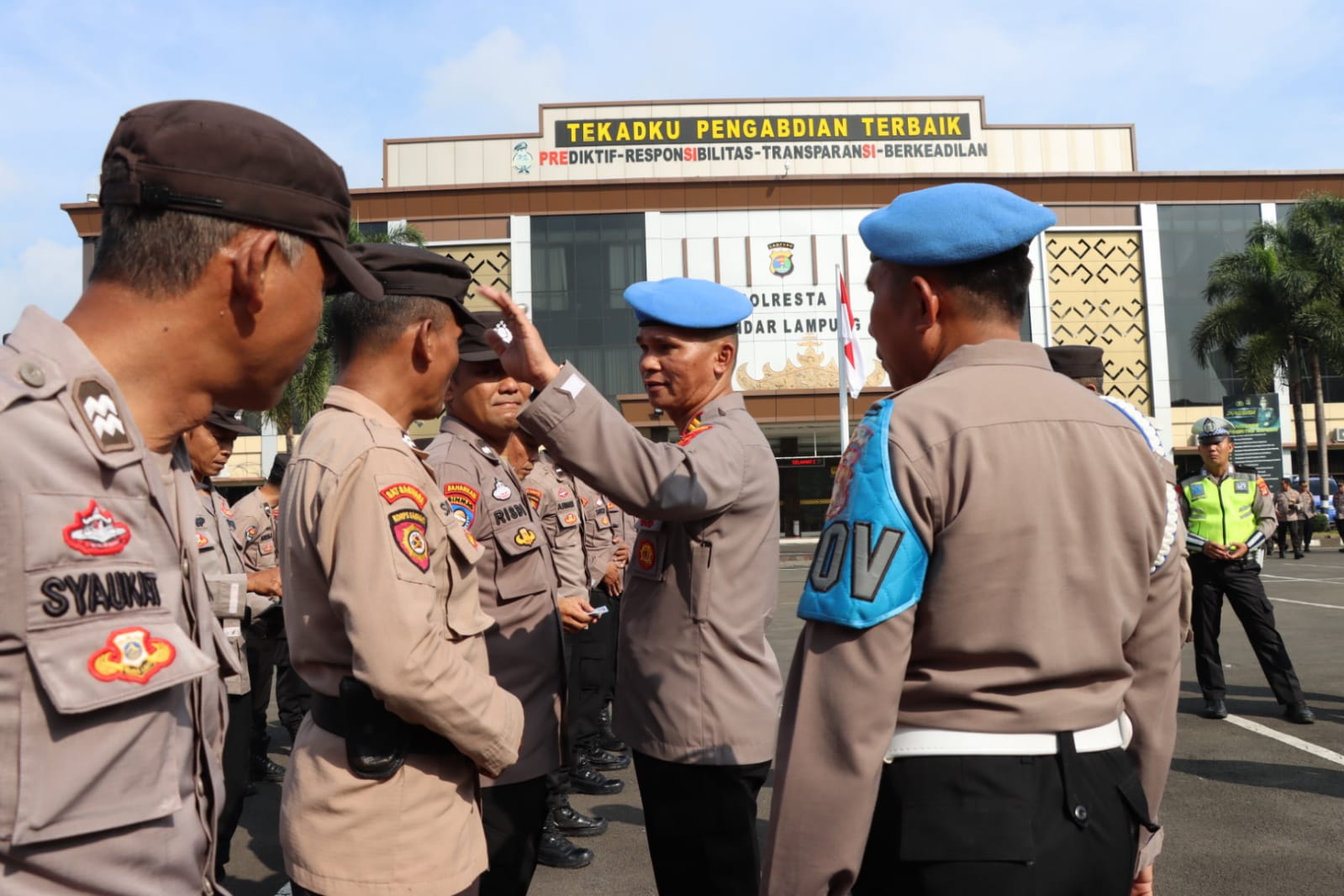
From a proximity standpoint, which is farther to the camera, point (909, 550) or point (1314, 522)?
point (1314, 522)

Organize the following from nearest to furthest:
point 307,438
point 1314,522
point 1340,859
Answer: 1. point 307,438
2. point 1340,859
3. point 1314,522

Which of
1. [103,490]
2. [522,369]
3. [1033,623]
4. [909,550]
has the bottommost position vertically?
[1033,623]

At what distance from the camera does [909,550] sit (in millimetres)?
1650

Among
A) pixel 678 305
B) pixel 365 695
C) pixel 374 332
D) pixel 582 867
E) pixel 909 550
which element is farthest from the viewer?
pixel 582 867

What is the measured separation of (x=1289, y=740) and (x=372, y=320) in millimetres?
6584

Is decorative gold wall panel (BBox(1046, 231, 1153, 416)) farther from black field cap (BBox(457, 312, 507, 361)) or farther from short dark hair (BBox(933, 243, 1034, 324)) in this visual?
short dark hair (BBox(933, 243, 1034, 324))

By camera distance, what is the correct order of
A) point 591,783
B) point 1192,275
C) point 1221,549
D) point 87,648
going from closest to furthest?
point 87,648 → point 591,783 → point 1221,549 → point 1192,275

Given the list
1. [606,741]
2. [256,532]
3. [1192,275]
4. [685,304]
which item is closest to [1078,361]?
[685,304]

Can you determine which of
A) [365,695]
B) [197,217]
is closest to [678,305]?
[365,695]

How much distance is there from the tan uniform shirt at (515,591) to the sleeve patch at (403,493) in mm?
891

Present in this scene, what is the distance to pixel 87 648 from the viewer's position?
1046mm

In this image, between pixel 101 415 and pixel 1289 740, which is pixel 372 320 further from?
pixel 1289 740

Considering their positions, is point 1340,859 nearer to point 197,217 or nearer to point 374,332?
point 374,332

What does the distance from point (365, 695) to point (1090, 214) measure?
37.1 meters
